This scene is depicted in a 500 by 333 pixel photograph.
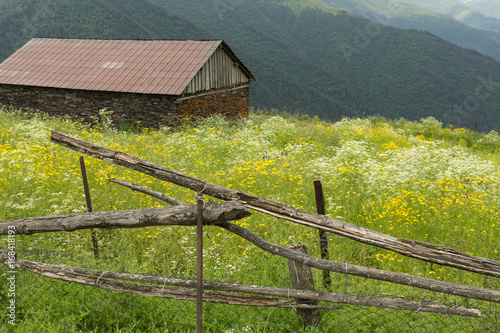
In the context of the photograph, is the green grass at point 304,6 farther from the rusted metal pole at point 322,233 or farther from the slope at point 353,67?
the rusted metal pole at point 322,233

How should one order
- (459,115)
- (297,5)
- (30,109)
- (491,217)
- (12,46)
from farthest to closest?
(297,5), (459,115), (12,46), (30,109), (491,217)

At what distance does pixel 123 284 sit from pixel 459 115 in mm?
115254

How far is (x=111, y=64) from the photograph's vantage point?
18.2m

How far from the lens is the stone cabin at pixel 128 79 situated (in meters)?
16.4

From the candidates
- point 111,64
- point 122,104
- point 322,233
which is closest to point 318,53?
point 111,64

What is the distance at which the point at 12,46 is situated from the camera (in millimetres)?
67375

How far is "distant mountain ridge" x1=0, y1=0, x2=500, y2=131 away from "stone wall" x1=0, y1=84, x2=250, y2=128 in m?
57.6

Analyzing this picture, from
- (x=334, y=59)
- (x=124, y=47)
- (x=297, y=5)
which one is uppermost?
(x=297, y=5)

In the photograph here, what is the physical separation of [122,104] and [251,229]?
44.7 feet

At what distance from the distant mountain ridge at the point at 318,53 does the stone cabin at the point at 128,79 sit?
2237 inches

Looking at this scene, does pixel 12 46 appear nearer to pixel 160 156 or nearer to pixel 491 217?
pixel 160 156

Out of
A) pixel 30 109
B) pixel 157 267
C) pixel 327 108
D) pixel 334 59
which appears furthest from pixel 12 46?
pixel 334 59

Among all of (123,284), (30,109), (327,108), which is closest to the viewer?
(123,284)

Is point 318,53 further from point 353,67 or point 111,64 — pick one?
point 111,64
